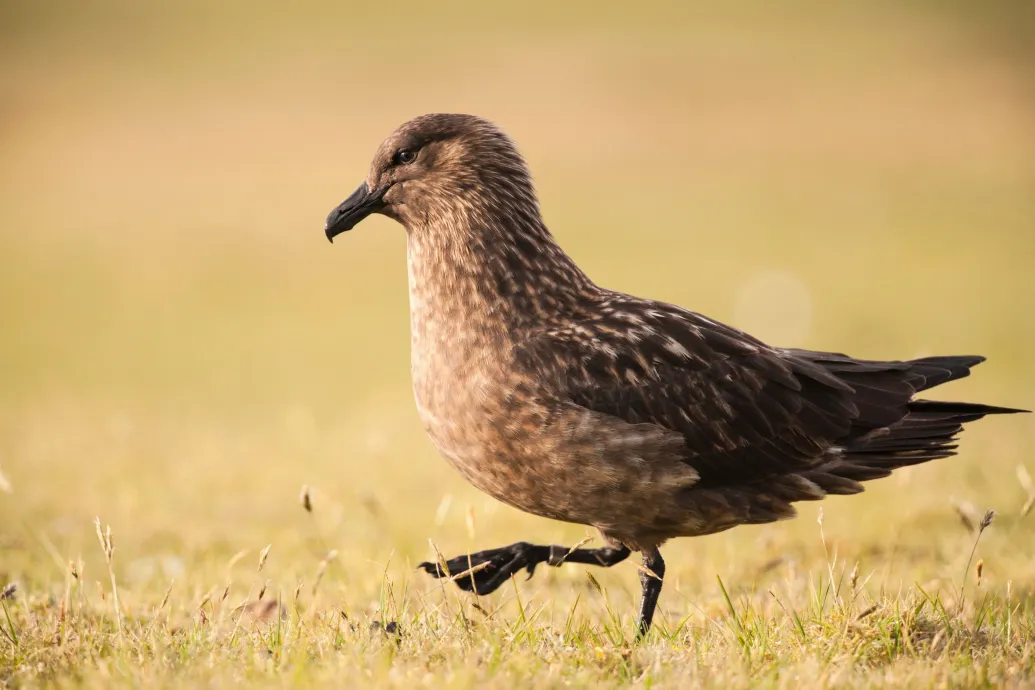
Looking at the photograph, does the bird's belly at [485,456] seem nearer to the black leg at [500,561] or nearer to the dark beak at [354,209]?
the black leg at [500,561]

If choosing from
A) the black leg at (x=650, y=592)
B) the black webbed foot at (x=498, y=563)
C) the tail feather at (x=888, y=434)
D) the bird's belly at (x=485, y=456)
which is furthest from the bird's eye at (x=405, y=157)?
the tail feather at (x=888, y=434)

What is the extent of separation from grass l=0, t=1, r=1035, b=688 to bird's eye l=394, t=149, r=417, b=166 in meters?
1.52

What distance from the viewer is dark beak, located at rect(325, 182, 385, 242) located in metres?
4.55

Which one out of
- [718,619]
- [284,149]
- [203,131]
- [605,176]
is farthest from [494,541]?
[203,131]

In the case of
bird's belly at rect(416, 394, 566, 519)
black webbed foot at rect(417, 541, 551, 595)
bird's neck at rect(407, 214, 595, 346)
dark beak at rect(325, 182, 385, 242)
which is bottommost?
black webbed foot at rect(417, 541, 551, 595)

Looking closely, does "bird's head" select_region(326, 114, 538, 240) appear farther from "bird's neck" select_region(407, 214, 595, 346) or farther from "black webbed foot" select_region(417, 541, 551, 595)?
"black webbed foot" select_region(417, 541, 551, 595)

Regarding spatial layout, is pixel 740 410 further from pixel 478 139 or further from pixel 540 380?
pixel 478 139

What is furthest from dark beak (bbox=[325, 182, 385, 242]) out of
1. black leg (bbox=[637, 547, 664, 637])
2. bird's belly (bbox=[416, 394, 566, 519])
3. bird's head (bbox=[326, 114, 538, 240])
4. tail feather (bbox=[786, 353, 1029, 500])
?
tail feather (bbox=[786, 353, 1029, 500])

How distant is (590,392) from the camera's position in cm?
401

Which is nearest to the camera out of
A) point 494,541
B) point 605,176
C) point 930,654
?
point 930,654

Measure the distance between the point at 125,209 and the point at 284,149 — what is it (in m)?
5.31

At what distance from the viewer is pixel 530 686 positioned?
3.06 metres

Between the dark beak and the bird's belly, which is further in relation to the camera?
the dark beak

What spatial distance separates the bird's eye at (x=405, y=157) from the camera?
462 centimetres
